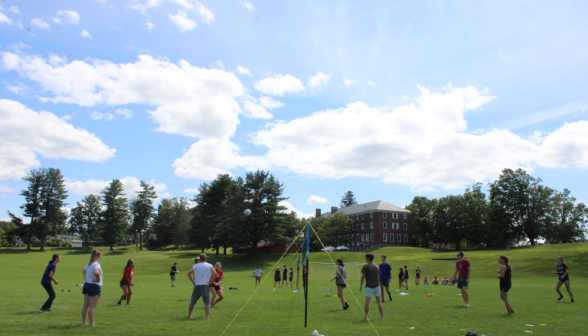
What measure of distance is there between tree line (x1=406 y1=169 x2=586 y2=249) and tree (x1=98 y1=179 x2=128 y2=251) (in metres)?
69.6

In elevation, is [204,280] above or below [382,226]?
below

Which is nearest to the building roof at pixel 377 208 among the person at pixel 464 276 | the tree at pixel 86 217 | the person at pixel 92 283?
the tree at pixel 86 217

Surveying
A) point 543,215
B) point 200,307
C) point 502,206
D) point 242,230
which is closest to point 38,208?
point 242,230

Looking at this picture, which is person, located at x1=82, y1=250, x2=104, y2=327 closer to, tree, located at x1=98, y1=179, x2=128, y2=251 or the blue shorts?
the blue shorts

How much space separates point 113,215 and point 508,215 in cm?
8290

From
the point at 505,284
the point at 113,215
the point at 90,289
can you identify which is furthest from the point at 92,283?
the point at 113,215

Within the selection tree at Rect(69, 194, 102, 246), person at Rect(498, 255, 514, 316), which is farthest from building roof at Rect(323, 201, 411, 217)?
person at Rect(498, 255, 514, 316)

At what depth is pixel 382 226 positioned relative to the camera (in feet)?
281

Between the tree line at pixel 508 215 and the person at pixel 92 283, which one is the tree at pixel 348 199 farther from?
the person at pixel 92 283

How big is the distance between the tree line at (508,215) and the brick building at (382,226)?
410 inches

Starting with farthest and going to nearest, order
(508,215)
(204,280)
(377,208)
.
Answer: (377,208) < (508,215) < (204,280)

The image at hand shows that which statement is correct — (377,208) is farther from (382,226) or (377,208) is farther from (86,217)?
(86,217)

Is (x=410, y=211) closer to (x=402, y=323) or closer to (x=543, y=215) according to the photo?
(x=543, y=215)

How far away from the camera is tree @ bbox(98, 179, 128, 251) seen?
75.2m
